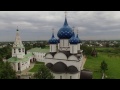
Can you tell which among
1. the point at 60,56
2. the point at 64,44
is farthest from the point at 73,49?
the point at 64,44

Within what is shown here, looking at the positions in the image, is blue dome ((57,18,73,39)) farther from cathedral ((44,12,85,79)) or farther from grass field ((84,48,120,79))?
grass field ((84,48,120,79))

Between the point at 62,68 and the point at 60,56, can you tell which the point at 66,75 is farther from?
the point at 60,56

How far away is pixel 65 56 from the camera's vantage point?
7.41 meters

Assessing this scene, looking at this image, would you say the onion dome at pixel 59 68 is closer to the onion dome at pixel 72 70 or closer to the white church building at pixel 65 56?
the white church building at pixel 65 56

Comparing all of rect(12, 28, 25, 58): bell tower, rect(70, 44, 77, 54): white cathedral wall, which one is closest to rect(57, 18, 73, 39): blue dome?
rect(70, 44, 77, 54): white cathedral wall

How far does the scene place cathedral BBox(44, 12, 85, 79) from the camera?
702 cm

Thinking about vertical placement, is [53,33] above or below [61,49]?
above

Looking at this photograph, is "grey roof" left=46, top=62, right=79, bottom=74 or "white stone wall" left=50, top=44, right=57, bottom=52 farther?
"white stone wall" left=50, top=44, right=57, bottom=52
